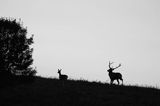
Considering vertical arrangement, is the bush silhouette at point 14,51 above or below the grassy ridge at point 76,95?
above

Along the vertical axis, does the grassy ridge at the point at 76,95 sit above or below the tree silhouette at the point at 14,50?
below

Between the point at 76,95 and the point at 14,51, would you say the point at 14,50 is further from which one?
the point at 76,95

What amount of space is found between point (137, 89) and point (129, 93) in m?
2.26

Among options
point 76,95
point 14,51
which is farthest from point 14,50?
point 76,95

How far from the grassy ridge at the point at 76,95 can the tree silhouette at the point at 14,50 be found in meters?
2.26

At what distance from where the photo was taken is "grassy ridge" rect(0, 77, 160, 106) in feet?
79.8

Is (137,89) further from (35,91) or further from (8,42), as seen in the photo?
(8,42)

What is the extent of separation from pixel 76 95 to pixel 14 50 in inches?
282

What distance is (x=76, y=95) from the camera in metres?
26.6

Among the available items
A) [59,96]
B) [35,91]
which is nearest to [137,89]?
[59,96]

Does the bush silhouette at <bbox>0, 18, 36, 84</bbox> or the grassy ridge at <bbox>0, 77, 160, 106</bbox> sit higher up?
the bush silhouette at <bbox>0, 18, 36, 84</bbox>

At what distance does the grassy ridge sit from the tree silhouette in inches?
89.0

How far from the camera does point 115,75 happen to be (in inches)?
1375

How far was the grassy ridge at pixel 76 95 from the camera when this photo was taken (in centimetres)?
2431
